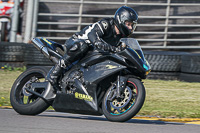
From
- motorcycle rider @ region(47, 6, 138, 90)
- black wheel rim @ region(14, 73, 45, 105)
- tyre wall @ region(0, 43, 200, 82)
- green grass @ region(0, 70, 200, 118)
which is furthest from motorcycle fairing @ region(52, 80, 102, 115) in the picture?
tyre wall @ region(0, 43, 200, 82)

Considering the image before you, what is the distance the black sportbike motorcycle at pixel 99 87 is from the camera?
608 cm

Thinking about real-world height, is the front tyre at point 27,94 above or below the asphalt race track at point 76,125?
above

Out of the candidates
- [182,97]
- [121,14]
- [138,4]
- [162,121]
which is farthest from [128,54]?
[138,4]

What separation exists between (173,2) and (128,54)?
1212 cm

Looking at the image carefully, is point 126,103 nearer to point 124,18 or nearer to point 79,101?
point 79,101

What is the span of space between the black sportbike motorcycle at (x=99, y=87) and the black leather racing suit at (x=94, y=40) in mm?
112

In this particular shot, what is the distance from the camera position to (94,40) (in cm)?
634

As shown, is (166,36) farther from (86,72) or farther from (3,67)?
(86,72)

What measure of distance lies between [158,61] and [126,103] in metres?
6.80

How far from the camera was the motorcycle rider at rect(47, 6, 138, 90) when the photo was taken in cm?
638

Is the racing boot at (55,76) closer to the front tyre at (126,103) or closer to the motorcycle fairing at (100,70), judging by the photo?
the motorcycle fairing at (100,70)

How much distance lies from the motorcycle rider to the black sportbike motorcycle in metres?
0.10

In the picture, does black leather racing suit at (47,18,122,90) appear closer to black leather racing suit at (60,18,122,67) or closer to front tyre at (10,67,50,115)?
black leather racing suit at (60,18,122,67)

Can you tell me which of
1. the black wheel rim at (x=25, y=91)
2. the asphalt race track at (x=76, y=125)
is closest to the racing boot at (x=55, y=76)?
the black wheel rim at (x=25, y=91)
